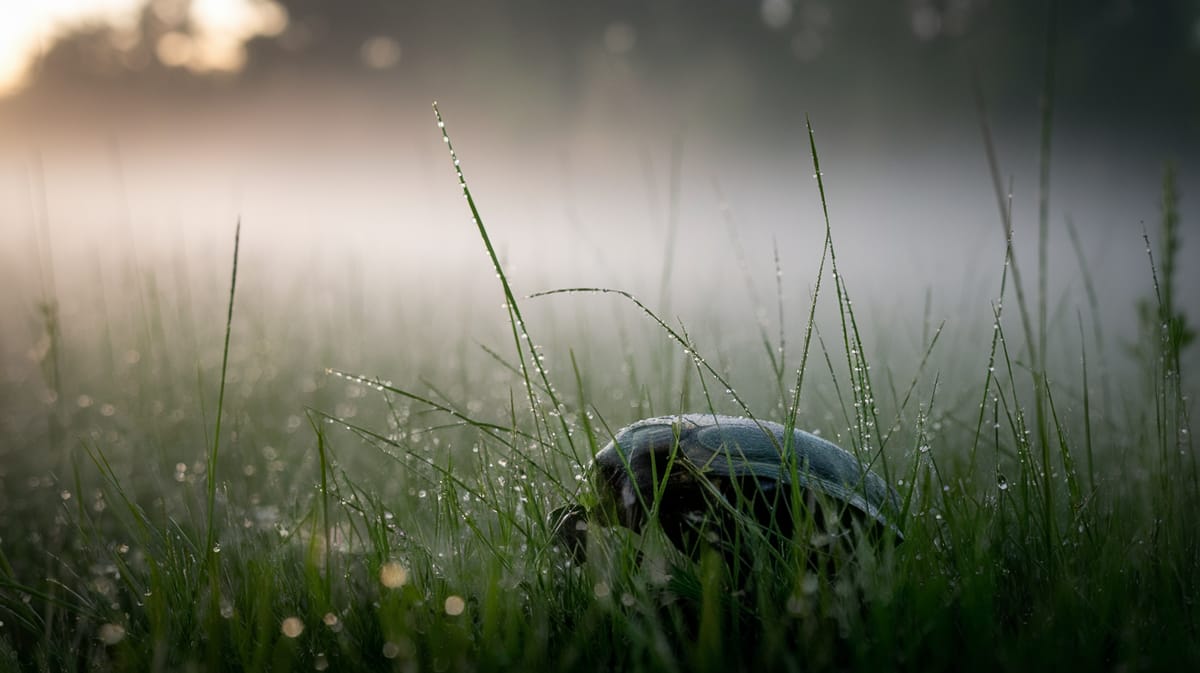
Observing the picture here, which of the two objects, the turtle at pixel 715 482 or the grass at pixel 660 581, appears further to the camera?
the turtle at pixel 715 482

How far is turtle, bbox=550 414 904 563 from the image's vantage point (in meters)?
1.65

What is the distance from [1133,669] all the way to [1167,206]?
3.60 feet

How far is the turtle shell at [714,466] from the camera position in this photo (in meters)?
1.67

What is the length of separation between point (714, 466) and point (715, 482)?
0.07 metres

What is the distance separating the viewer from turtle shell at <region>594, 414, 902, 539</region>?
1670mm

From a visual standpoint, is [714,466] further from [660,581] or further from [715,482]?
[660,581]

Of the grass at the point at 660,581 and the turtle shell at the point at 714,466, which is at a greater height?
the turtle shell at the point at 714,466

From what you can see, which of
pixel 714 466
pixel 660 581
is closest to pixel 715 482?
pixel 714 466

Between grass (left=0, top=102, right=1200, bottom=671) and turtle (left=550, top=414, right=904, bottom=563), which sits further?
turtle (left=550, top=414, right=904, bottom=563)

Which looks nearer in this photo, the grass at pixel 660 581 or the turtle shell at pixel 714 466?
the grass at pixel 660 581

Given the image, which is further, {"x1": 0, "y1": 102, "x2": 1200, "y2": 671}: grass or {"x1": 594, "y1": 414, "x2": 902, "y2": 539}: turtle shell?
{"x1": 594, "y1": 414, "x2": 902, "y2": 539}: turtle shell

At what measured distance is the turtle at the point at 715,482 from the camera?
1652 millimetres

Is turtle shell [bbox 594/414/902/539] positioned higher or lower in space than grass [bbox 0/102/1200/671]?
higher

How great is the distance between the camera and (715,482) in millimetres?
1766
